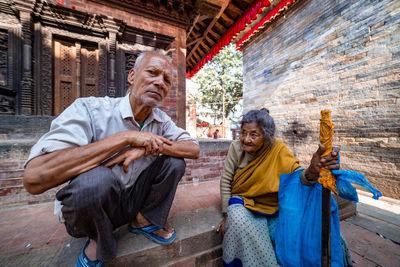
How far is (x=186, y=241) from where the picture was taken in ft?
4.25

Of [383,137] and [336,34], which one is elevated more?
[336,34]

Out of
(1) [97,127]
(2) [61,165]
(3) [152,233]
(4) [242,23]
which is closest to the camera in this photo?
(2) [61,165]

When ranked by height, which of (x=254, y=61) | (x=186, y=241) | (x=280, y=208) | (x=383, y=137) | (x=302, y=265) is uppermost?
(x=254, y=61)

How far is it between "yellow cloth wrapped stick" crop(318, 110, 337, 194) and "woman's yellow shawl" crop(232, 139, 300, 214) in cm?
41

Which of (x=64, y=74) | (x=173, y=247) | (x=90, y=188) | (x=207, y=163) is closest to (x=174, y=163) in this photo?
(x=90, y=188)

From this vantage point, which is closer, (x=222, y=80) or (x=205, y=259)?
(x=205, y=259)

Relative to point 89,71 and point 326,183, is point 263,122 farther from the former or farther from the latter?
point 89,71

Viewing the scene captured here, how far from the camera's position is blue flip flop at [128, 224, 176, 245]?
1.23m

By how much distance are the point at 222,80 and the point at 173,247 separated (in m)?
18.9

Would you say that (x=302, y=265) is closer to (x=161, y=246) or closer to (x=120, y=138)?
(x=161, y=246)

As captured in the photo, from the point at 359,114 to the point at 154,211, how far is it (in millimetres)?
5019

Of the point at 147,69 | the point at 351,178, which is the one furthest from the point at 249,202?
the point at 147,69

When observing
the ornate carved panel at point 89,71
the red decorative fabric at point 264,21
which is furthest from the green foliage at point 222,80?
the ornate carved panel at point 89,71

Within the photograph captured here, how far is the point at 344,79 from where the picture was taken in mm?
3945
